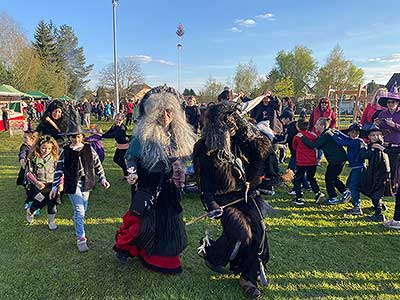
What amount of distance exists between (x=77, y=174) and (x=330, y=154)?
4.32 m

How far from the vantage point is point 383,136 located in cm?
545

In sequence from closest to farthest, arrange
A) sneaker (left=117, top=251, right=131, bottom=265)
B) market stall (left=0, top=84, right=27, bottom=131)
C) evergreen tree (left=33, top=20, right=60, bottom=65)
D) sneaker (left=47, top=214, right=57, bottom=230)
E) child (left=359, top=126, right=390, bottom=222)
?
1. sneaker (left=117, top=251, right=131, bottom=265)
2. sneaker (left=47, top=214, right=57, bottom=230)
3. child (left=359, top=126, right=390, bottom=222)
4. market stall (left=0, top=84, right=27, bottom=131)
5. evergreen tree (left=33, top=20, right=60, bottom=65)

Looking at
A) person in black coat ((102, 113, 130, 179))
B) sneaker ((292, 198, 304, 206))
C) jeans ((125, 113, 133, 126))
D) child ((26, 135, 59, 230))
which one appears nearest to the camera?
child ((26, 135, 59, 230))

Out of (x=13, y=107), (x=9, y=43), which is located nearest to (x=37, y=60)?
(x=9, y=43)

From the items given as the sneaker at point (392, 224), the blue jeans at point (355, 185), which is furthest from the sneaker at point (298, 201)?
the sneaker at point (392, 224)

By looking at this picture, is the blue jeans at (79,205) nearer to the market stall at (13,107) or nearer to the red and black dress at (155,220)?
the red and black dress at (155,220)

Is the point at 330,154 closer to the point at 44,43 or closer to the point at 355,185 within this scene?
the point at 355,185

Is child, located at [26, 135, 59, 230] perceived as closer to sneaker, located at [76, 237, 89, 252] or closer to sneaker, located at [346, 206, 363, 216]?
sneaker, located at [76, 237, 89, 252]

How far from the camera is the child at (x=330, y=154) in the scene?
18.7 feet

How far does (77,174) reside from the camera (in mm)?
3898

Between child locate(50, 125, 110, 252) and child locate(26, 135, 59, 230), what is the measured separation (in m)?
0.90

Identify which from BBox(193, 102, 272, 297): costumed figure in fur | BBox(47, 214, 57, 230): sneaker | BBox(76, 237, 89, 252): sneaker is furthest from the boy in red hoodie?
BBox(47, 214, 57, 230): sneaker

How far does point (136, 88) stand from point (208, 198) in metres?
49.9

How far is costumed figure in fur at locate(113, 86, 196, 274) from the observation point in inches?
132
